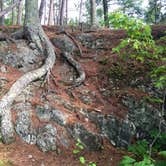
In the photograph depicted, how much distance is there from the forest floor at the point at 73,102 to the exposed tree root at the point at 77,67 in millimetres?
135

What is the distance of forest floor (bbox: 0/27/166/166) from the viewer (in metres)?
5.14

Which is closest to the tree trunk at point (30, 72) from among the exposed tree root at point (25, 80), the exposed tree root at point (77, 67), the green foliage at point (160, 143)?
the exposed tree root at point (25, 80)

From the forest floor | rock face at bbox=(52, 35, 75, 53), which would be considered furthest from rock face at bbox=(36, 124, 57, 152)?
rock face at bbox=(52, 35, 75, 53)

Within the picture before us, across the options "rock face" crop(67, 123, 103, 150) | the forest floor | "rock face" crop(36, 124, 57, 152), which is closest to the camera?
the forest floor

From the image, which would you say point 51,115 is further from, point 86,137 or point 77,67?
point 77,67

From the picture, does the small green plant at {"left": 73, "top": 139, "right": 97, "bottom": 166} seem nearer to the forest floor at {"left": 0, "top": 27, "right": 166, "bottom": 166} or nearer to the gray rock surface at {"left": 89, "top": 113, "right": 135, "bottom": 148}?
the forest floor at {"left": 0, "top": 27, "right": 166, "bottom": 166}

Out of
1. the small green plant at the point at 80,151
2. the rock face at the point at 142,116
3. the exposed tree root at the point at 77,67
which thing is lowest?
the small green plant at the point at 80,151

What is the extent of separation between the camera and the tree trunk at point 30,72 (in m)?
5.36

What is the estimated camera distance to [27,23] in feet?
29.4

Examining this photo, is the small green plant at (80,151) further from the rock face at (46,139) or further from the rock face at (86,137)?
the rock face at (46,139)

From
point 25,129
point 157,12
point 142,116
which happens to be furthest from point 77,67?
point 157,12

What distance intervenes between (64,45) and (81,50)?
0.61 meters

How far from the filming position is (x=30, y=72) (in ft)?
22.6

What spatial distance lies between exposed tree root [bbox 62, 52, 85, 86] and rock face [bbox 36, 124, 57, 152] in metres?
1.90
